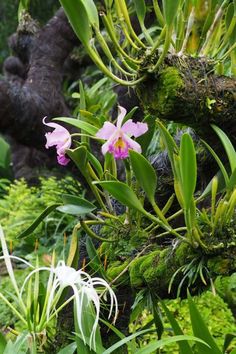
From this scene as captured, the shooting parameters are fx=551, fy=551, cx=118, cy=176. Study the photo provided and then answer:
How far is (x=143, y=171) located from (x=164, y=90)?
0.46 ft

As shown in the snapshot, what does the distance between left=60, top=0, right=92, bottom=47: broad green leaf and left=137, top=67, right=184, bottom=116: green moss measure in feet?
0.45

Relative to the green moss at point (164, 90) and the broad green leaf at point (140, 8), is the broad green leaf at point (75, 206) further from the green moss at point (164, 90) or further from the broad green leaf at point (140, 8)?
the broad green leaf at point (140, 8)

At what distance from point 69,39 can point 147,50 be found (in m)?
1.97

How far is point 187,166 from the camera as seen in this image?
0.86 metres

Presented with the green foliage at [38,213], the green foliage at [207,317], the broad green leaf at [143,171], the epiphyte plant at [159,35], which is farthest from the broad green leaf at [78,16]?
the green foliage at [38,213]

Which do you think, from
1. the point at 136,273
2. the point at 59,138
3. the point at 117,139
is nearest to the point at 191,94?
the point at 117,139

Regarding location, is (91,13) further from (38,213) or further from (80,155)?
(38,213)

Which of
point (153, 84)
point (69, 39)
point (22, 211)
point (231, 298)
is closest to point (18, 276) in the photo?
point (22, 211)

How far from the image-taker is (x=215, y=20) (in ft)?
3.95

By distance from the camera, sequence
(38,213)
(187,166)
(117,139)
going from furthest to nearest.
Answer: (38,213) < (117,139) < (187,166)

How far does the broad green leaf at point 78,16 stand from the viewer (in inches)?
36.0

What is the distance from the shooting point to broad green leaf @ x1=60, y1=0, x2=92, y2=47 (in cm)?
91

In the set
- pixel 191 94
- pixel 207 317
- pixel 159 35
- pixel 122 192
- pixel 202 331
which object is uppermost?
pixel 159 35

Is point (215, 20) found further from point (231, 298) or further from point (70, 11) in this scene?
point (231, 298)
